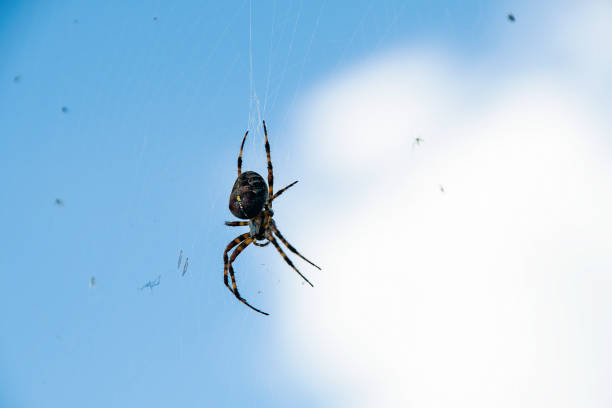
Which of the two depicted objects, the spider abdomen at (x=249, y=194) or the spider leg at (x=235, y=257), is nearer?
the spider abdomen at (x=249, y=194)

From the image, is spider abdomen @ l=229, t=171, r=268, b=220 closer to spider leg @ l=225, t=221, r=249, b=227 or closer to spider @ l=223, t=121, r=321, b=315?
spider @ l=223, t=121, r=321, b=315

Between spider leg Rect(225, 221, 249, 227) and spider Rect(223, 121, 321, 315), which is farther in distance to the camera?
spider leg Rect(225, 221, 249, 227)

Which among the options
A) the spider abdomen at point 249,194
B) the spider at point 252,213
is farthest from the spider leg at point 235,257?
the spider abdomen at point 249,194

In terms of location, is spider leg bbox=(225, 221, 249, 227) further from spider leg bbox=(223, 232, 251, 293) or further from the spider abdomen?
the spider abdomen

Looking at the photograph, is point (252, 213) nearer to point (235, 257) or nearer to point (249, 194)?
point (249, 194)

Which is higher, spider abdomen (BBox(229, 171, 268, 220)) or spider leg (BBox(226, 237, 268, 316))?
spider abdomen (BBox(229, 171, 268, 220))

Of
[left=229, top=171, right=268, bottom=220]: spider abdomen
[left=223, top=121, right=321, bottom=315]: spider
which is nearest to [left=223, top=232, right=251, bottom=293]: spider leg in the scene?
[left=223, top=121, right=321, bottom=315]: spider

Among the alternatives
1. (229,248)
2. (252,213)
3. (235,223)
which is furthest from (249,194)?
(229,248)

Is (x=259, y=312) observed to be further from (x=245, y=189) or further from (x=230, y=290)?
(x=245, y=189)

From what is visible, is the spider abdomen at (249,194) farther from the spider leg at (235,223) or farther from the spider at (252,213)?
the spider leg at (235,223)
